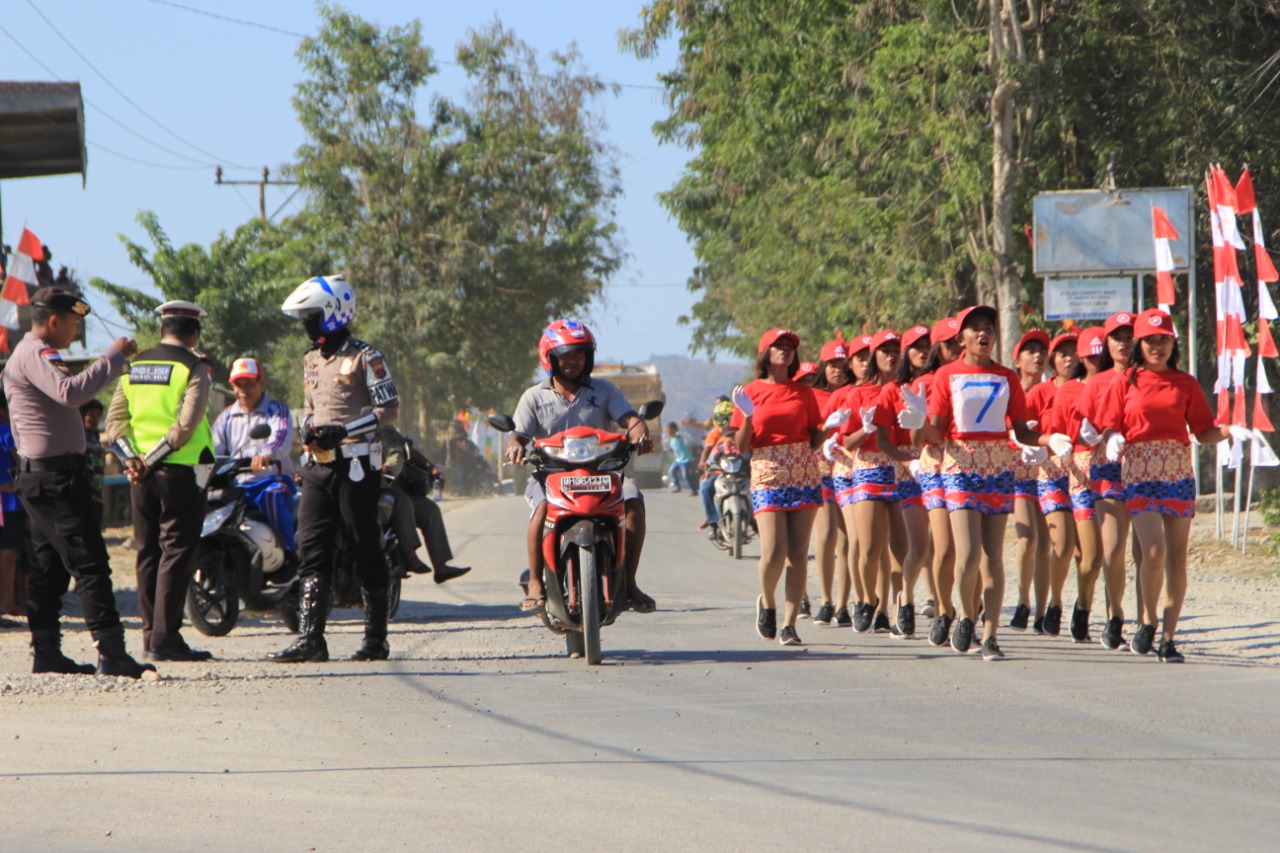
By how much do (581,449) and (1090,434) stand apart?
2.94 metres

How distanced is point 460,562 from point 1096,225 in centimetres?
969

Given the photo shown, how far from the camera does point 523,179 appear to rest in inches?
2120

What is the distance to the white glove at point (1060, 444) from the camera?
32.7ft

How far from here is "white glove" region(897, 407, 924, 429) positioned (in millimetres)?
9703

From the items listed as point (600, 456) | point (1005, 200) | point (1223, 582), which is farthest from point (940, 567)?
point (1005, 200)

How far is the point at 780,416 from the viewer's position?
10.5 m

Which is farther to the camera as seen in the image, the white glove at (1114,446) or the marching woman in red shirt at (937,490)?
the marching woman in red shirt at (937,490)

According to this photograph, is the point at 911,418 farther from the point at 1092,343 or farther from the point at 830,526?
the point at 830,526

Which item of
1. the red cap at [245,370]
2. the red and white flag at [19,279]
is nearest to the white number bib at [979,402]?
the red cap at [245,370]

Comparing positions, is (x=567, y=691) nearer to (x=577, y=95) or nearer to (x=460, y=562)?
(x=460, y=562)

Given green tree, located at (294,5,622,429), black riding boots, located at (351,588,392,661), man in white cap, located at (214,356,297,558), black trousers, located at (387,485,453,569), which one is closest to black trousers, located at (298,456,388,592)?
black riding boots, located at (351,588,392,661)

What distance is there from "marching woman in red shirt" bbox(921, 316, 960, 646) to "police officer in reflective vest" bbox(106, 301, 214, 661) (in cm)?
398

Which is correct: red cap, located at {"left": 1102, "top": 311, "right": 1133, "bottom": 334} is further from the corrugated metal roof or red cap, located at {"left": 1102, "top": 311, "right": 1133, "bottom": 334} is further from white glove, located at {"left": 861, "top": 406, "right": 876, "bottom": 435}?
the corrugated metal roof

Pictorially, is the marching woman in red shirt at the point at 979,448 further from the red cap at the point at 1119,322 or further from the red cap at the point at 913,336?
the red cap at the point at 913,336
